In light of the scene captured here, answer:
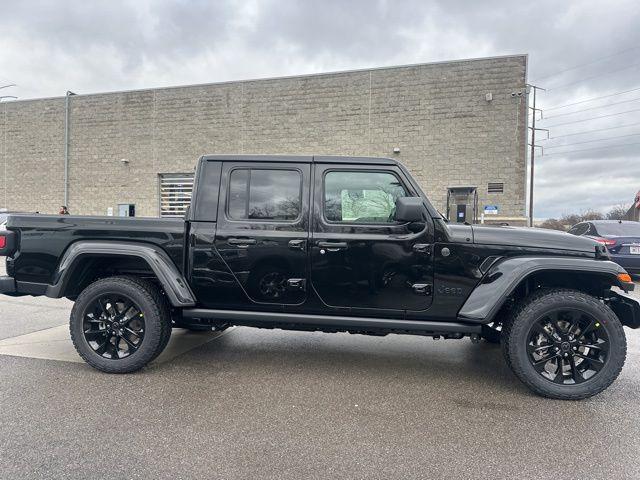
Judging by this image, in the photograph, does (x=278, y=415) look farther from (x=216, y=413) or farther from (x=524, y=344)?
(x=524, y=344)

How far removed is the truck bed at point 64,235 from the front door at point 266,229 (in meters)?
0.47

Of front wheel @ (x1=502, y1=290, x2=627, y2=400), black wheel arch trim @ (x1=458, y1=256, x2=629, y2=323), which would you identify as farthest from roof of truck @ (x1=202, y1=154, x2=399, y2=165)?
front wheel @ (x1=502, y1=290, x2=627, y2=400)

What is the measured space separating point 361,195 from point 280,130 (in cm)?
1688

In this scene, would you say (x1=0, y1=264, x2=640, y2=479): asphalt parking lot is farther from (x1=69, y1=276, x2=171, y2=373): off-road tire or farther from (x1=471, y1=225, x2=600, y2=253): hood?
(x1=471, y1=225, x2=600, y2=253): hood

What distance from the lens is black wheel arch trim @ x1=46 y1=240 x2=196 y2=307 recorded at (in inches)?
147

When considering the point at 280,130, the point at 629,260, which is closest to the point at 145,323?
the point at 629,260

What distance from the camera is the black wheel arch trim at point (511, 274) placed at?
341 cm

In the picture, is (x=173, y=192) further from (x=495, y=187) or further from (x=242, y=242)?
(x=242, y=242)

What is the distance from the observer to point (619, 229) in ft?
33.8

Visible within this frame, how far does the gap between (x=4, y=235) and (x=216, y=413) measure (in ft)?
8.96

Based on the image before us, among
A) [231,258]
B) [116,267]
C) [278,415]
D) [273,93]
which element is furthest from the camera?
[273,93]

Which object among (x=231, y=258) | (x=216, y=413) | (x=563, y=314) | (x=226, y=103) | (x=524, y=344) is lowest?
(x=216, y=413)

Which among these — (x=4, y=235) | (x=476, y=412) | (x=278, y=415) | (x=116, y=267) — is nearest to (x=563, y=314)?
(x=476, y=412)

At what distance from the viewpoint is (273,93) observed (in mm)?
19875
